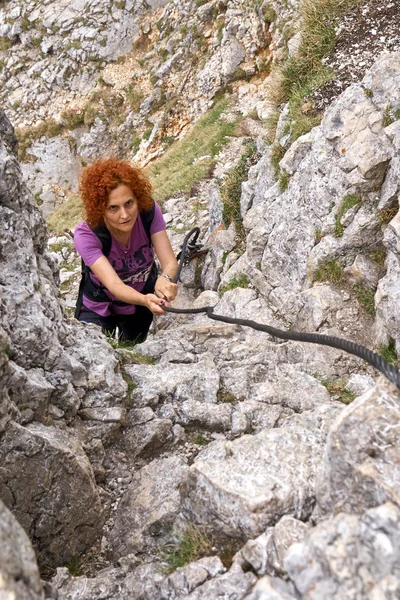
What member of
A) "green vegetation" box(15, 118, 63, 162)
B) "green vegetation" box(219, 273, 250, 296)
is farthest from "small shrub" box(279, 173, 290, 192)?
"green vegetation" box(15, 118, 63, 162)

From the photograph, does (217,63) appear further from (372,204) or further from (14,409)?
(14,409)

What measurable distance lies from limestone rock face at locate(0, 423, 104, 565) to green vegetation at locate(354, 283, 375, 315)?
4.68 metres

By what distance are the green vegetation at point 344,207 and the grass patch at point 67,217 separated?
52.9ft

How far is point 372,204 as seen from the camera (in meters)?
7.20

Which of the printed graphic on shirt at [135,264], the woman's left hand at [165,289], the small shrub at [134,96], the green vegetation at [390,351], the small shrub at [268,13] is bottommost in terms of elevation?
the green vegetation at [390,351]

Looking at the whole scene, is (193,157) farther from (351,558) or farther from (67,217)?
(351,558)

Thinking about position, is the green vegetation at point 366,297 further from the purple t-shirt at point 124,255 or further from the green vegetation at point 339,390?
the purple t-shirt at point 124,255

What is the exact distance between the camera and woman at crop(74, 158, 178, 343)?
6.18 metres

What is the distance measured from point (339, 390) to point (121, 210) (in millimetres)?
3523

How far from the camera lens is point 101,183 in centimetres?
609

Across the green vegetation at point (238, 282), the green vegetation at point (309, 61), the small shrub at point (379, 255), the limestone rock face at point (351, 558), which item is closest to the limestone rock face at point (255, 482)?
the limestone rock face at point (351, 558)

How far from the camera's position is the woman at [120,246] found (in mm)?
6184

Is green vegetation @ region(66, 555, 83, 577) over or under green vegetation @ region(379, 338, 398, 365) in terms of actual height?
over

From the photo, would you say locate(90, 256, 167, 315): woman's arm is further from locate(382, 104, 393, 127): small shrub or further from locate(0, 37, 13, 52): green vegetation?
locate(0, 37, 13, 52): green vegetation
